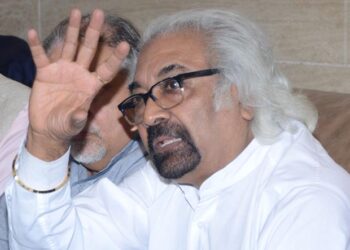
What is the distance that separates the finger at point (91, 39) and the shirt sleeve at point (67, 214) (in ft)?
0.67

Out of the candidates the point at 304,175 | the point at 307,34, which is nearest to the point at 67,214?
the point at 304,175

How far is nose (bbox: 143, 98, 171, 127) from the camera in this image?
1504mm

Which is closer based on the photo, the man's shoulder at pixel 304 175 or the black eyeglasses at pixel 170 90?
the man's shoulder at pixel 304 175

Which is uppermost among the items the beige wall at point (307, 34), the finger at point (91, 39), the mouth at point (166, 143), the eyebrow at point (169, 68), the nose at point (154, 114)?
the finger at point (91, 39)

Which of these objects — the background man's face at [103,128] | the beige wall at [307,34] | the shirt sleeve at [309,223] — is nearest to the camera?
the shirt sleeve at [309,223]

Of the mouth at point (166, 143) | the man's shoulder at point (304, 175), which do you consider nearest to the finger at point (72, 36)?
the mouth at point (166, 143)

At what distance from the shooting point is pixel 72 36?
151 cm

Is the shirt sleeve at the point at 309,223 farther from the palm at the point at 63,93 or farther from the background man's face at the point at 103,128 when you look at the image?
the background man's face at the point at 103,128

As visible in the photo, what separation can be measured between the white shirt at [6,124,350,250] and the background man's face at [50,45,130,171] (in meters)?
0.12

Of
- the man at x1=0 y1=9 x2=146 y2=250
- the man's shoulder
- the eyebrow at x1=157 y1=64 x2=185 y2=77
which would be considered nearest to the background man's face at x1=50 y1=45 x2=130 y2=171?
the man at x1=0 y1=9 x2=146 y2=250

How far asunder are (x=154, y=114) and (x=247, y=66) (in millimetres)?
224

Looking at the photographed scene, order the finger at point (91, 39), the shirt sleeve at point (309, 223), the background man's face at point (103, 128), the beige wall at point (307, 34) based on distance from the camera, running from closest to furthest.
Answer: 1. the shirt sleeve at point (309, 223)
2. the finger at point (91, 39)
3. the background man's face at point (103, 128)
4. the beige wall at point (307, 34)

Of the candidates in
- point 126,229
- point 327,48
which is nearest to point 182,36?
point 126,229

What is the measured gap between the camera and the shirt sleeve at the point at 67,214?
5.08 ft
